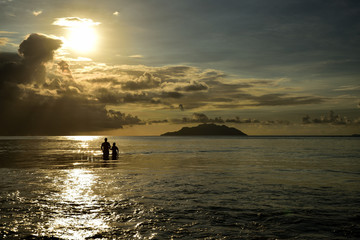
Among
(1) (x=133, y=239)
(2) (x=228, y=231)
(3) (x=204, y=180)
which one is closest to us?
(1) (x=133, y=239)

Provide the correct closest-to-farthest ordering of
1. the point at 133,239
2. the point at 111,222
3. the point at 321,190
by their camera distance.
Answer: the point at 133,239 < the point at 111,222 < the point at 321,190

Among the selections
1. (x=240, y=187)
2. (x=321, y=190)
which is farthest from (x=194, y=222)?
(x=321, y=190)

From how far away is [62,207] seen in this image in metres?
12.9

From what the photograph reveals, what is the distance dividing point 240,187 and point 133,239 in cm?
1088

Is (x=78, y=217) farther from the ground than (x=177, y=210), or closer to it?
farther from the ground

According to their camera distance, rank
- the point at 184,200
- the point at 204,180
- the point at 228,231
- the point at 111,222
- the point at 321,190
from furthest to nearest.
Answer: the point at 204,180, the point at 321,190, the point at 184,200, the point at 111,222, the point at 228,231

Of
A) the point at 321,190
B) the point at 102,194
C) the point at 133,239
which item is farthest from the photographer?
the point at 321,190

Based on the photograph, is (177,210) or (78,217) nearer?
(78,217)

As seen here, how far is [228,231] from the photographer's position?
991 centimetres

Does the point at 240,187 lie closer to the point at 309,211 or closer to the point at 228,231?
the point at 309,211

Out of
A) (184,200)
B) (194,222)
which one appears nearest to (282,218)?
(194,222)

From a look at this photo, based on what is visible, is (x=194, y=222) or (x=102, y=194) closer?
(x=194, y=222)

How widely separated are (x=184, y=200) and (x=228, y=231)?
5.07m

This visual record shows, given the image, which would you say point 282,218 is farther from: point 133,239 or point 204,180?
point 204,180
